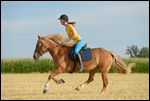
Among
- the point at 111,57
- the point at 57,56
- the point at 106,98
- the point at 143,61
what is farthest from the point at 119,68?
the point at 143,61

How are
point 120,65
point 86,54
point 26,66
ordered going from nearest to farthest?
1. point 86,54
2. point 120,65
3. point 26,66

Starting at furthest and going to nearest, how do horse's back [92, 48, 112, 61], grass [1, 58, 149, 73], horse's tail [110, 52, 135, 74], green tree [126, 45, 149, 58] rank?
green tree [126, 45, 149, 58]
grass [1, 58, 149, 73]
horse's tail [110, 52, 135, 74]
horse's back [92, 48, 112, 61]

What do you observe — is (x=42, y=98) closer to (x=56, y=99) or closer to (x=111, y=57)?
(x=56, y=99)

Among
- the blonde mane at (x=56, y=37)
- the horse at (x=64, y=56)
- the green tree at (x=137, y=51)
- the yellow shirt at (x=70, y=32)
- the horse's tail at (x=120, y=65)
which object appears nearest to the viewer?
the yellow shirt at (x=70, y=32)

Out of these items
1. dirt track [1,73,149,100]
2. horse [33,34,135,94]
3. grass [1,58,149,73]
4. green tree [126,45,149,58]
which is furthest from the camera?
green tree [126,45,149,58]

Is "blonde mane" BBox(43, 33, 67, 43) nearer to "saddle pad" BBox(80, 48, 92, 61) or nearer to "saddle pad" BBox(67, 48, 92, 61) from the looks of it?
"saddle pad" BBox(67, 48, 92, 61)

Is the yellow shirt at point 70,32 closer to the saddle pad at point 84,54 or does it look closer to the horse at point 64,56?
the horse at point 64,56

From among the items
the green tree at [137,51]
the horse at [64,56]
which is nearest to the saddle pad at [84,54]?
the horse at [64,56]

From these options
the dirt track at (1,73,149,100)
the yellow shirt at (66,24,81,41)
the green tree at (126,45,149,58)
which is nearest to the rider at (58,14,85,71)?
the yellow shirt at (66,24,81,41)

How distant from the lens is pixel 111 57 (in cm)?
1723

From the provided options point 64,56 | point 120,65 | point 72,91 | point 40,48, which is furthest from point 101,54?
point 40,48

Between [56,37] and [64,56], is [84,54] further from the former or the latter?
[56,37]

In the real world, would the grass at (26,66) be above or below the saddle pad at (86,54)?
below

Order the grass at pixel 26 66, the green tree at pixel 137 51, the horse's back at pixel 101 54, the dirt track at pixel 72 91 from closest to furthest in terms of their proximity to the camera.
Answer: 1. the dirt track at pixel 72 91
2. the horse's back at pixel 101 54
3. the grass at pixel 26 66
4. the green tree at pixel 137 51
